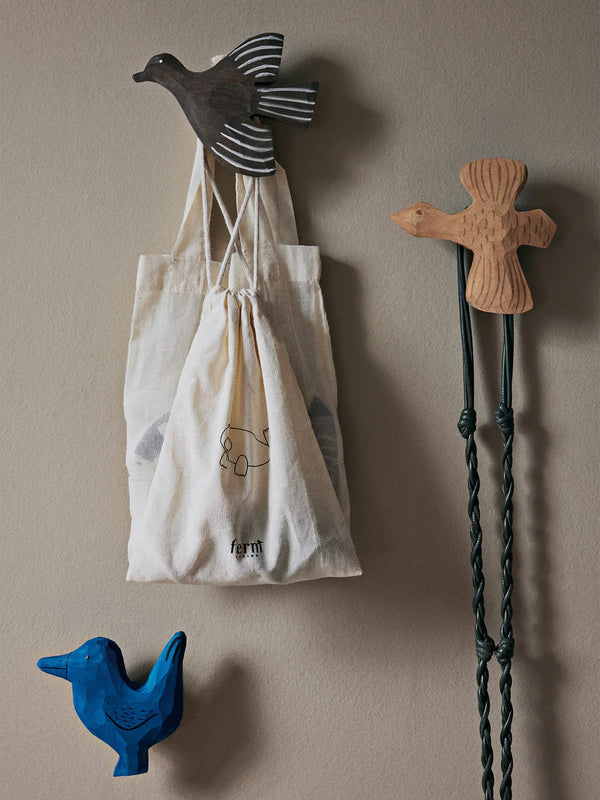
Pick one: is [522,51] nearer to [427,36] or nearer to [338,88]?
[427,36]

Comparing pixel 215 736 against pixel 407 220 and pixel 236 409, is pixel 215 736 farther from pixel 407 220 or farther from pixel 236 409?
pixel 407 220

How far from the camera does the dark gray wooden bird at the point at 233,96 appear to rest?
86 cm

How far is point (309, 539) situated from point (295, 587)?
169mm

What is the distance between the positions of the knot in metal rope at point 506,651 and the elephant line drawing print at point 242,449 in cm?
Result: 41

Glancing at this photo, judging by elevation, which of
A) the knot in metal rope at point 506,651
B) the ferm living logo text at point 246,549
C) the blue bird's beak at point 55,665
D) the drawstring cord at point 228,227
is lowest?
the blue bird's beak at point 55,665

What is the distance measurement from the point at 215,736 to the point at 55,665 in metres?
0.24

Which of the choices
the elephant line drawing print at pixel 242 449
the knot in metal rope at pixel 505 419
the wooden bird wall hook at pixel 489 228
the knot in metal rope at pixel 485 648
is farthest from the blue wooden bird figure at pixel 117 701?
the wooden bird wall hook at pixel 489 228

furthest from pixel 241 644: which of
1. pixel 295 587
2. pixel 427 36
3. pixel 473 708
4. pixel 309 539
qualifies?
pixel 427 36

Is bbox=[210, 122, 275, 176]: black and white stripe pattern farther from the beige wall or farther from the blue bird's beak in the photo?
the blue bird's beak

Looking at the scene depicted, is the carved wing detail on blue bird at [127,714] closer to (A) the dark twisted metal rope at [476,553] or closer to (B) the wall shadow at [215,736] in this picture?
(B) the wall shadow at [215,736]

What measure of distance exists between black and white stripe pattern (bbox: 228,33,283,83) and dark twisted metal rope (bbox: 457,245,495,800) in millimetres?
345

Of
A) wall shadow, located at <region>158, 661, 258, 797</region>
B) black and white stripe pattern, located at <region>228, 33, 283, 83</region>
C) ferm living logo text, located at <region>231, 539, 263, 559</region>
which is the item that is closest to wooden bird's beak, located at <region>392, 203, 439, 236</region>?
black and white stripe pattern, located at <region>228, 33, 283, 83</region>

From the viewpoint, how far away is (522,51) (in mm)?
1004

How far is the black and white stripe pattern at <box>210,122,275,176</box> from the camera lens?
2.85 ft
